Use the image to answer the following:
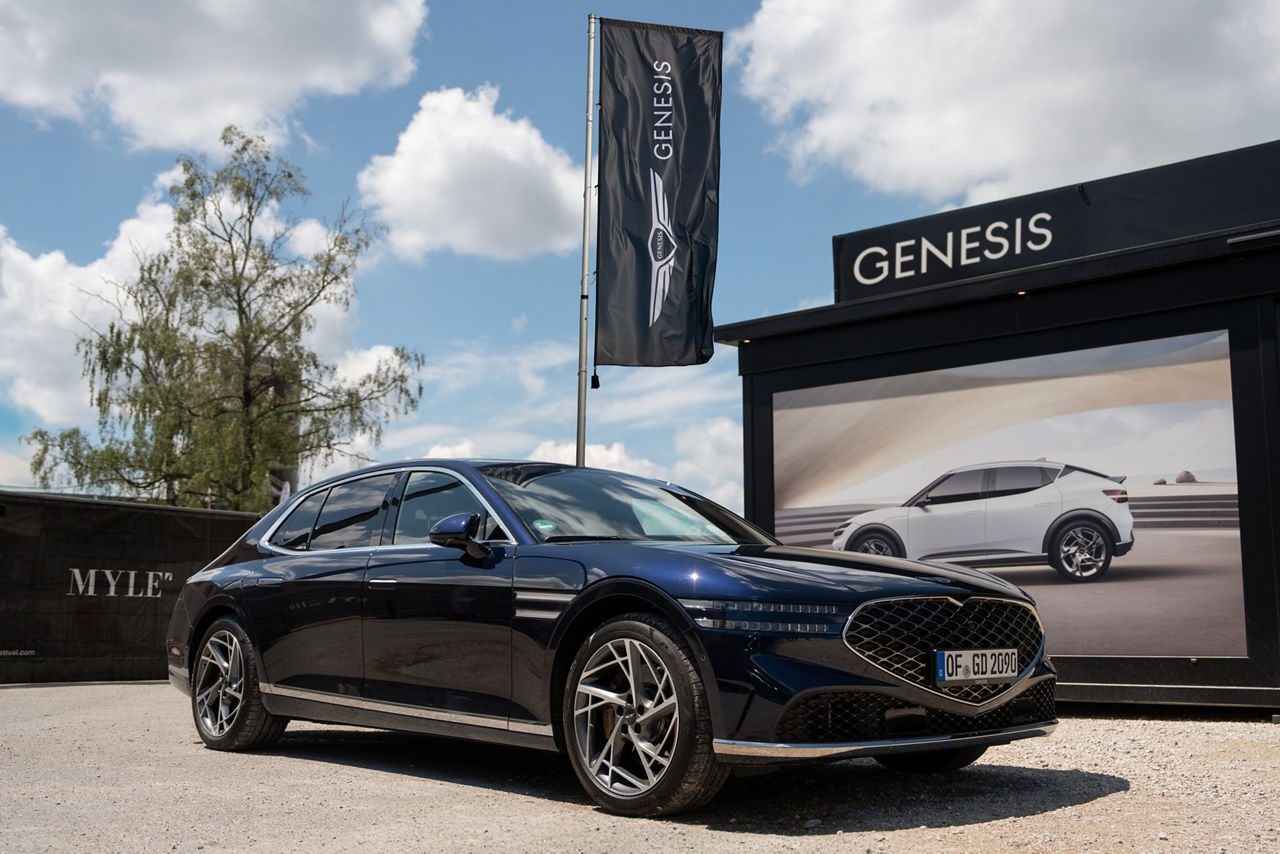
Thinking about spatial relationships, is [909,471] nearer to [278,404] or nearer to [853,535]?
[853,535]

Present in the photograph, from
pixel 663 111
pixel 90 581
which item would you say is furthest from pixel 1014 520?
pixel 90 581

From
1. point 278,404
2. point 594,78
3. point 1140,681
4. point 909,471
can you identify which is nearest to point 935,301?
point 909,471

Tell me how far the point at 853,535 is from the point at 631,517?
4.96 meters

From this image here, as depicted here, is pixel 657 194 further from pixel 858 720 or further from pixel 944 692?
pixel 858 720

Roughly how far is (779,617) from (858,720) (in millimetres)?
475

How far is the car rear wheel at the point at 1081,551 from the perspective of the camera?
28.5 ft

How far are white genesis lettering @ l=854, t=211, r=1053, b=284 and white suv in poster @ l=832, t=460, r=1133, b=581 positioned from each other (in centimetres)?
238

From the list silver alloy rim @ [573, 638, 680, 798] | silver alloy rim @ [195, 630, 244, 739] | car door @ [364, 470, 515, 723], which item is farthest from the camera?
silver alloy rim @ [195, 630, 244, 739]

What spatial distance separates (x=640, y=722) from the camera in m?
4.39

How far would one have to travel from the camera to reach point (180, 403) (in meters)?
28.3

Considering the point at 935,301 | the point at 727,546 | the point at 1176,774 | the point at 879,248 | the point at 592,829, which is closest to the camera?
the point at 592,829

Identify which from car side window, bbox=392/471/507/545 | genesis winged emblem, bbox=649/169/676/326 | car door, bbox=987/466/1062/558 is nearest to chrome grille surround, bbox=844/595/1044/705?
car side window, bbox=392/471/507/545

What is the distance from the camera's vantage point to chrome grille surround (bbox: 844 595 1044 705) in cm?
422

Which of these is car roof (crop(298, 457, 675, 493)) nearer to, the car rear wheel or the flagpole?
the car rear wheel
